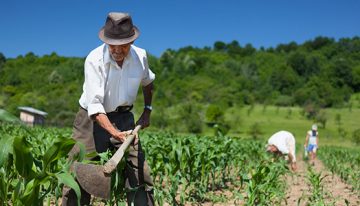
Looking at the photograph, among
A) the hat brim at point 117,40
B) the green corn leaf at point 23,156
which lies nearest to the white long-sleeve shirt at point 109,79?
the hat brim at point 117,40

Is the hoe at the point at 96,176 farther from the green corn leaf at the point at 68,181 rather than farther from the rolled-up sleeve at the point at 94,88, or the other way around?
the green corn leaf at the point at 68,181

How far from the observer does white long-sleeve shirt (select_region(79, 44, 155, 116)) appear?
11.2 ft

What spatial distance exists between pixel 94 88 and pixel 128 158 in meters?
0.65

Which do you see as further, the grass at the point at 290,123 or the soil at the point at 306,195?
the grass at the point at 290,123

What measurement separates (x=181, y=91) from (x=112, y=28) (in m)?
74.4

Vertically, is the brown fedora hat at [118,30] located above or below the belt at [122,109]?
above

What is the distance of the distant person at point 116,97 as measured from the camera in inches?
134

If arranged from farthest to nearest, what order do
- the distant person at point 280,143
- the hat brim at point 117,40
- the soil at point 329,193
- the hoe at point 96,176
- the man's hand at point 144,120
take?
1. the distant person at point 280,143
2. the soil at point 329,193
3. the man's hand at point 144,120
4. the hat brim at point 117,40
5. the hoe at point 96,176

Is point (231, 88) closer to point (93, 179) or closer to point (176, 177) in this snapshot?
point (176, 177)

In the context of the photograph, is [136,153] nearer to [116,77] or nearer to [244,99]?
[116,77]

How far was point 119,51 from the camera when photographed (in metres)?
3.41

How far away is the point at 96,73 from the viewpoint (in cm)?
344

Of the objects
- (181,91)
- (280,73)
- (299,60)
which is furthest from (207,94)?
(299,60)

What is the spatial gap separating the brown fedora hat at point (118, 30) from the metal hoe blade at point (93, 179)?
3.07ft
